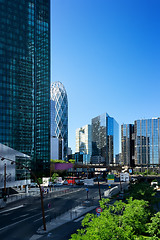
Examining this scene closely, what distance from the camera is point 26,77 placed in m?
136

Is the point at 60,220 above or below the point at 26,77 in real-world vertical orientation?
below

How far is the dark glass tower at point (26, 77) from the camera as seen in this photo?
12544 cm

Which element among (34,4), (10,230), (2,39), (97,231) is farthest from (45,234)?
(34,4)

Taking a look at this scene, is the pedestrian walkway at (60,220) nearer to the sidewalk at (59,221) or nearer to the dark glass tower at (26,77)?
the sidewalk at (59,221)

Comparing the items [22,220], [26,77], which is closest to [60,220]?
[22,220]

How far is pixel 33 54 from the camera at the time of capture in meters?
140

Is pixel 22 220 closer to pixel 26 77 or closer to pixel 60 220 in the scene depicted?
pixel 60 220

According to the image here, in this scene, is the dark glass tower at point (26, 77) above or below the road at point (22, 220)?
above

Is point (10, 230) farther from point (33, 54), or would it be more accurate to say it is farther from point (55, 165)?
point (33, 54)

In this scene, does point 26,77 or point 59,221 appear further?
point 26,77

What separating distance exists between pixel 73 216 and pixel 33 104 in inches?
4104

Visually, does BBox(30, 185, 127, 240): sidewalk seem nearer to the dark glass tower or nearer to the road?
the road

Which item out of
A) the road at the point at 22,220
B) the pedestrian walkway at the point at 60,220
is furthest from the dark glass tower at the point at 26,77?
the pedestrian walkway at the point at 60,220

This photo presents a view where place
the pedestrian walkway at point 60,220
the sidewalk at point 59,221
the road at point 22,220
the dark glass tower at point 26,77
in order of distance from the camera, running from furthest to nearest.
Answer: the dark glass tower at point 26,77, the pedestrian walkway at point 60,220, the road at point 22,220, the sidewalk at point 59,221
